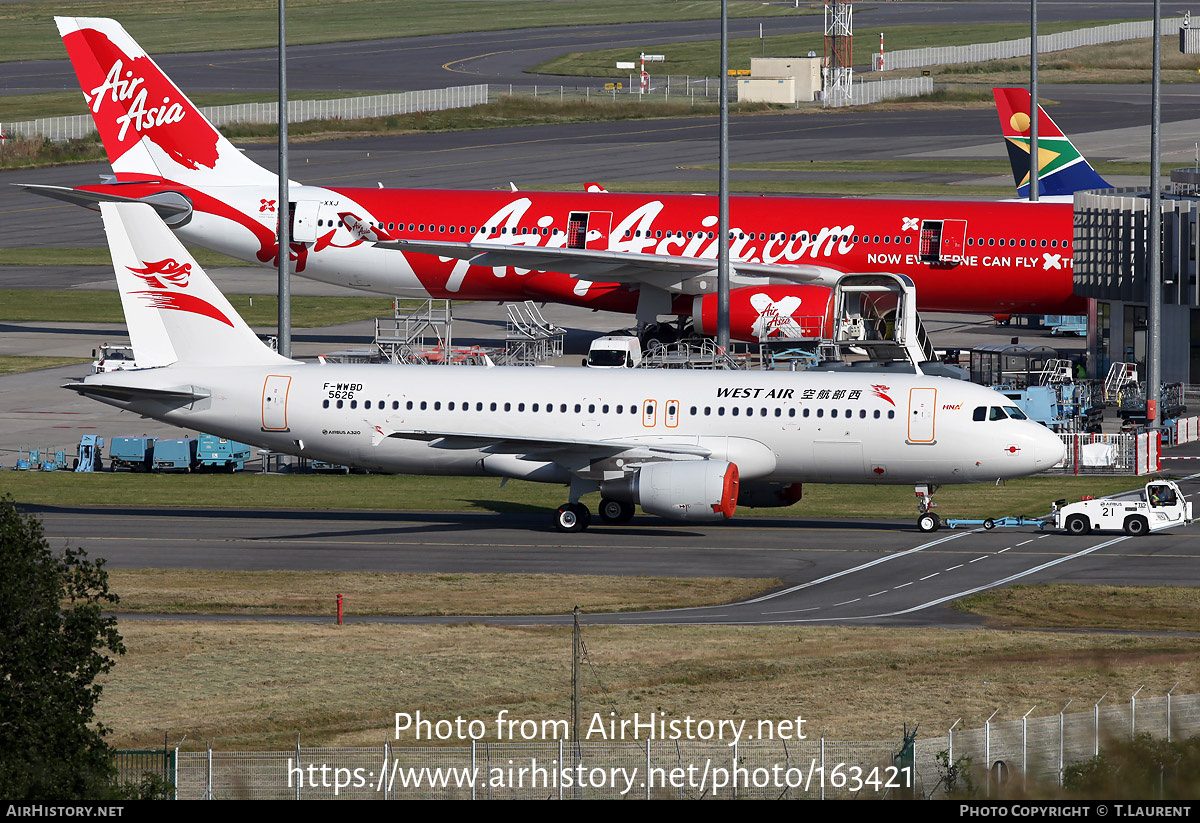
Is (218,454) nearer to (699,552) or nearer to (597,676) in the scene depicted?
(699,552)

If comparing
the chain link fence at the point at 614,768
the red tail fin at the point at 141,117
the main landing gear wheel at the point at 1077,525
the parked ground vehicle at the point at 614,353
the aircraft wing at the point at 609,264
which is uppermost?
the red tail fin at the point at 141,117

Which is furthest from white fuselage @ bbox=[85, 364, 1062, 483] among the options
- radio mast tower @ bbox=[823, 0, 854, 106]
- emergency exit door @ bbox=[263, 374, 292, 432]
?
radio mast tower @ bbox=[823, 0, 854, 106]

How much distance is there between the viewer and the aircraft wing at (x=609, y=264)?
64.5m

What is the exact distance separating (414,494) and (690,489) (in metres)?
12.4

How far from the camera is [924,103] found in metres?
172

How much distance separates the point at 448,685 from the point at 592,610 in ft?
23.3

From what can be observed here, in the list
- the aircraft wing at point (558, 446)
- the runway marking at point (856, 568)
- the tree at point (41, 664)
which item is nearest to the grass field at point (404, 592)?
the runway marking at point (856, 568)

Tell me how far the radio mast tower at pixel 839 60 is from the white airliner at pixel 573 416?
131 m

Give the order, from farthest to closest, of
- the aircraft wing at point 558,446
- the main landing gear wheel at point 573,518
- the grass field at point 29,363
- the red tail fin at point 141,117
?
the grass field at point 29,363
the red tail fin at point 141,117
the main landing gear wheel at point 573,518
the aircraft wing at point 558,446

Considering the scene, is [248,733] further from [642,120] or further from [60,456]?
[642,120]

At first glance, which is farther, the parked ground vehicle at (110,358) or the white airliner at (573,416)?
the parked ground vehicle at (110,358)

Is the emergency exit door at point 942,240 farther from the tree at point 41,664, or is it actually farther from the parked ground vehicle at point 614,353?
the tree at point 41,664

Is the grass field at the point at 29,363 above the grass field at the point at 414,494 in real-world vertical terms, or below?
above

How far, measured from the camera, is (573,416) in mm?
45438
